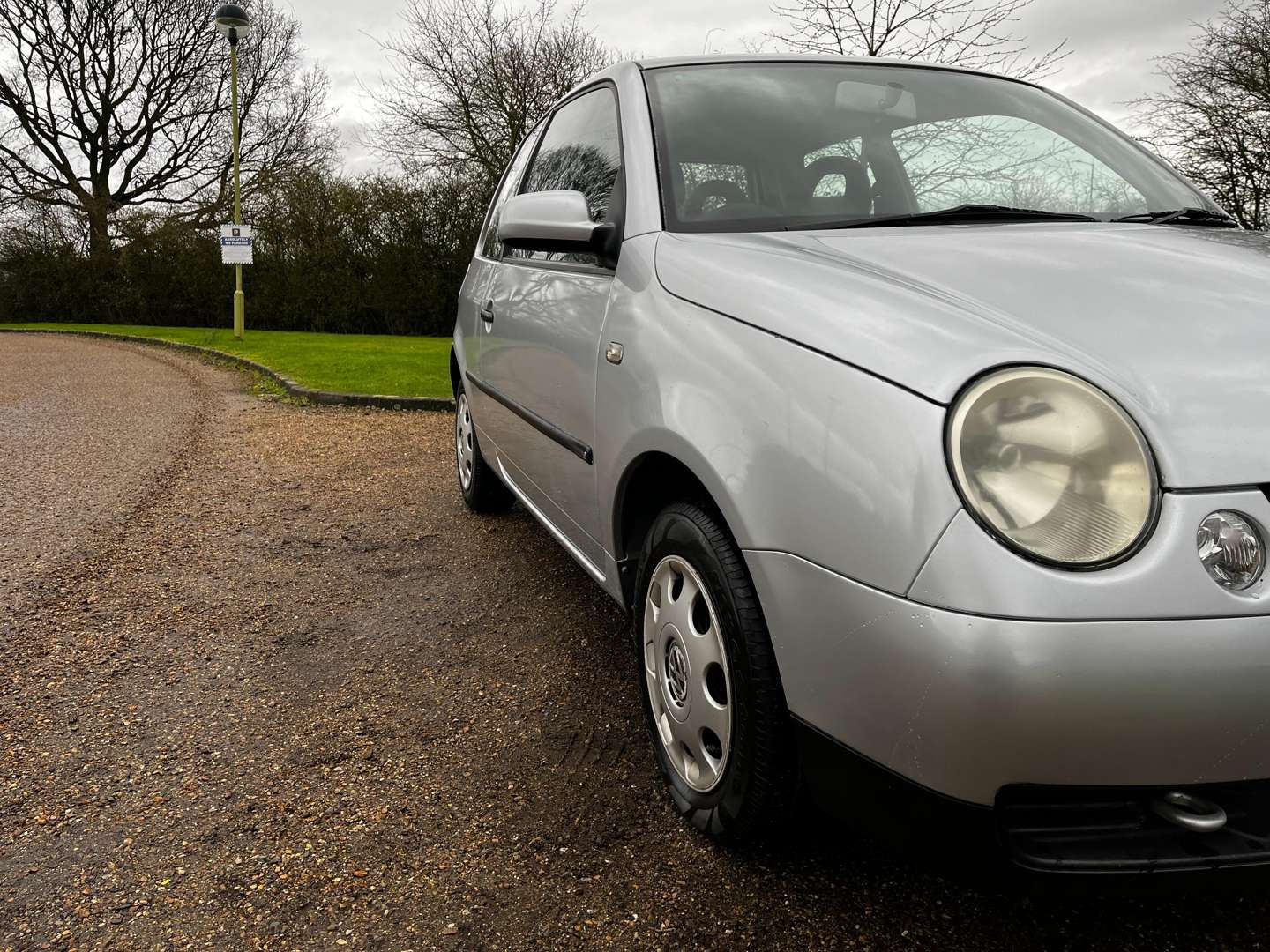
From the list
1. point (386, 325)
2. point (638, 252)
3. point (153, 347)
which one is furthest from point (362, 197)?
point (638, 252)

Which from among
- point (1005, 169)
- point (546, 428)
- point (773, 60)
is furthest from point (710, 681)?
point (773, 60)

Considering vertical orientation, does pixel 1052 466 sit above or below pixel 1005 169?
below

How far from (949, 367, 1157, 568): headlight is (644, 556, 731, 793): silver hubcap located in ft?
2.15

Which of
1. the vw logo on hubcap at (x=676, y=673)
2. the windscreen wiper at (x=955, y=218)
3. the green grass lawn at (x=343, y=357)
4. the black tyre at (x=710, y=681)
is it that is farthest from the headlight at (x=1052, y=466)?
the green grass lawn at (x=343, y=357)

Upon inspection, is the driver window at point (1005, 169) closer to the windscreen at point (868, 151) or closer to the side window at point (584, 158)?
the windscreen at point (868, 151)

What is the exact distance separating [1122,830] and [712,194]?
5.60ft

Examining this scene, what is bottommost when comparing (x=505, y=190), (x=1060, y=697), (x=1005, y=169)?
(x=1060, y=697)

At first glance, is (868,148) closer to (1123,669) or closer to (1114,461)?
(1114,461)

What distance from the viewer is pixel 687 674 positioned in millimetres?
1985

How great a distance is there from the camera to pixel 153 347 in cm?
1691

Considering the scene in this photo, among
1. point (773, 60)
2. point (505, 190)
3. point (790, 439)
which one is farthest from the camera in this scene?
point (505, 190)

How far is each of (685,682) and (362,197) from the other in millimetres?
21825

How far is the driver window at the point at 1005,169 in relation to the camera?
2.55 metres

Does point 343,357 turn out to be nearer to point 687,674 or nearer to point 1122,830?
point 687,674
